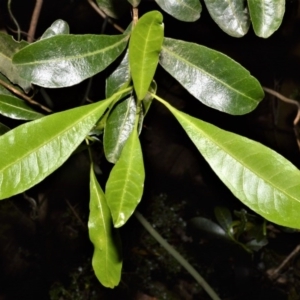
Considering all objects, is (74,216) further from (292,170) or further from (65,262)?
(292,170)

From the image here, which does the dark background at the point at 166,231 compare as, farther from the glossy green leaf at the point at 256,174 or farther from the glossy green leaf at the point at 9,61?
the glossy green leaf at the point at 256,174

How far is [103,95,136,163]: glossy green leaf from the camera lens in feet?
2.09

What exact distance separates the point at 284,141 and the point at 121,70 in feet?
2.75

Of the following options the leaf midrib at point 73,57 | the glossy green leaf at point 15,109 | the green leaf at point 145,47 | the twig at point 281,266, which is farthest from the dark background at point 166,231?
the green leaf at point 145,47

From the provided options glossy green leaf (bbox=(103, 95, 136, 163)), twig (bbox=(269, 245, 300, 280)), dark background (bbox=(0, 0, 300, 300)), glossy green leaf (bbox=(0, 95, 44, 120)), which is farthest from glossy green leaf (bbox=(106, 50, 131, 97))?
twig (bbox=(269, 245, 300, 280))

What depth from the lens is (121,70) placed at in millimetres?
648

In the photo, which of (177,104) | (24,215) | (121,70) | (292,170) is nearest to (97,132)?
(121,70)

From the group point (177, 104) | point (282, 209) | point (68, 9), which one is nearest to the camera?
point (282, 209)

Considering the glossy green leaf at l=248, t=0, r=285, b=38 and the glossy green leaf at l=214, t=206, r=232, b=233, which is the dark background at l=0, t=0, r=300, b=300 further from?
the glossy green leaf at l=248, t=0, r=285, b=38

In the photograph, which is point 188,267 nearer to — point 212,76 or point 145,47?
point 212,76

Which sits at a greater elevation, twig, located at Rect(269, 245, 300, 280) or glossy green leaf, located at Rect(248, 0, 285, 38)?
glossy green leaf, located at Rect(248, 0, 285, 38)

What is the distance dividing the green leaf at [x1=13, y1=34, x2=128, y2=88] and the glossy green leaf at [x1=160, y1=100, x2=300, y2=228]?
157 mm

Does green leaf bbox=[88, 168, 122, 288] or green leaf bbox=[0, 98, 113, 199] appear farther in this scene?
green leaf bbox=[88, 168, 122, 288]

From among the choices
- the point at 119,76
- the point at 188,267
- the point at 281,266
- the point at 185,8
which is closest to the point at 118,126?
the point at 119,76
